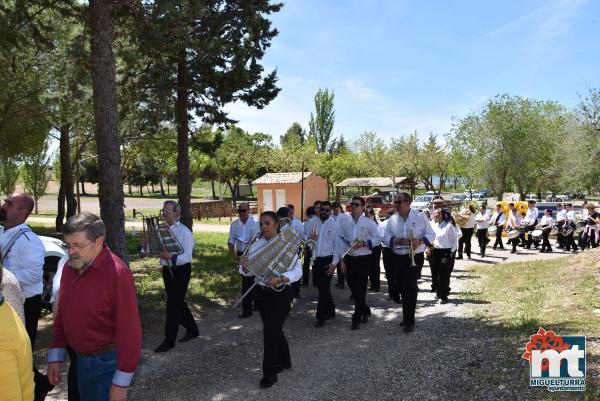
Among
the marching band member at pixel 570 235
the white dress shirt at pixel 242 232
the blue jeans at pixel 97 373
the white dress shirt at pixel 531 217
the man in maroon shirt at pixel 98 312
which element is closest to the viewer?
the man in maroon shirt at pixel 98 312

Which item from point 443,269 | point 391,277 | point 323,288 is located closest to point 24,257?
point 323,288

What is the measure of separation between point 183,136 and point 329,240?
727cm

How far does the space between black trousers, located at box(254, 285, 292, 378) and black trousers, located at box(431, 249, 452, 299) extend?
184 inches


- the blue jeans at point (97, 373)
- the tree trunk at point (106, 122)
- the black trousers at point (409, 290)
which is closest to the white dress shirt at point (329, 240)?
the black trousers at point (409, 290)

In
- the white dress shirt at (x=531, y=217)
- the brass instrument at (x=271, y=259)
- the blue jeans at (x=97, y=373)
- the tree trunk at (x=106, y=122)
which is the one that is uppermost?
the tree trunk at (x=106, y=122)

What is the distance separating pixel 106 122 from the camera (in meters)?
7.47

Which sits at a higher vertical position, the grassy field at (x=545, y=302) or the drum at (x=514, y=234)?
the drum at (x=514, y=234)

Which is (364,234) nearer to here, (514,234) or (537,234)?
(514,234)

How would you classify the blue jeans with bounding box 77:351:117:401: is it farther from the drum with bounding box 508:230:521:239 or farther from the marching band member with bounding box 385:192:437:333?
the drum with bounding box 508:230:521:239

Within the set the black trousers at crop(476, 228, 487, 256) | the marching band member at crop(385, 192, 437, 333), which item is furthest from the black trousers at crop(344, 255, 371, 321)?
the black trousers at crop(476, 228, 487, 256)

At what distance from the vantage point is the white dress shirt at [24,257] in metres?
4.32

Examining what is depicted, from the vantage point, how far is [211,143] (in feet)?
47.8

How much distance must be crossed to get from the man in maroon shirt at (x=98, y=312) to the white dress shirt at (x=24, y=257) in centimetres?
161

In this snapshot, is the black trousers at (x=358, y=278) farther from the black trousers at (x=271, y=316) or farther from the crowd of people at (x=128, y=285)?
the black trousers at (x=271, y=316)
